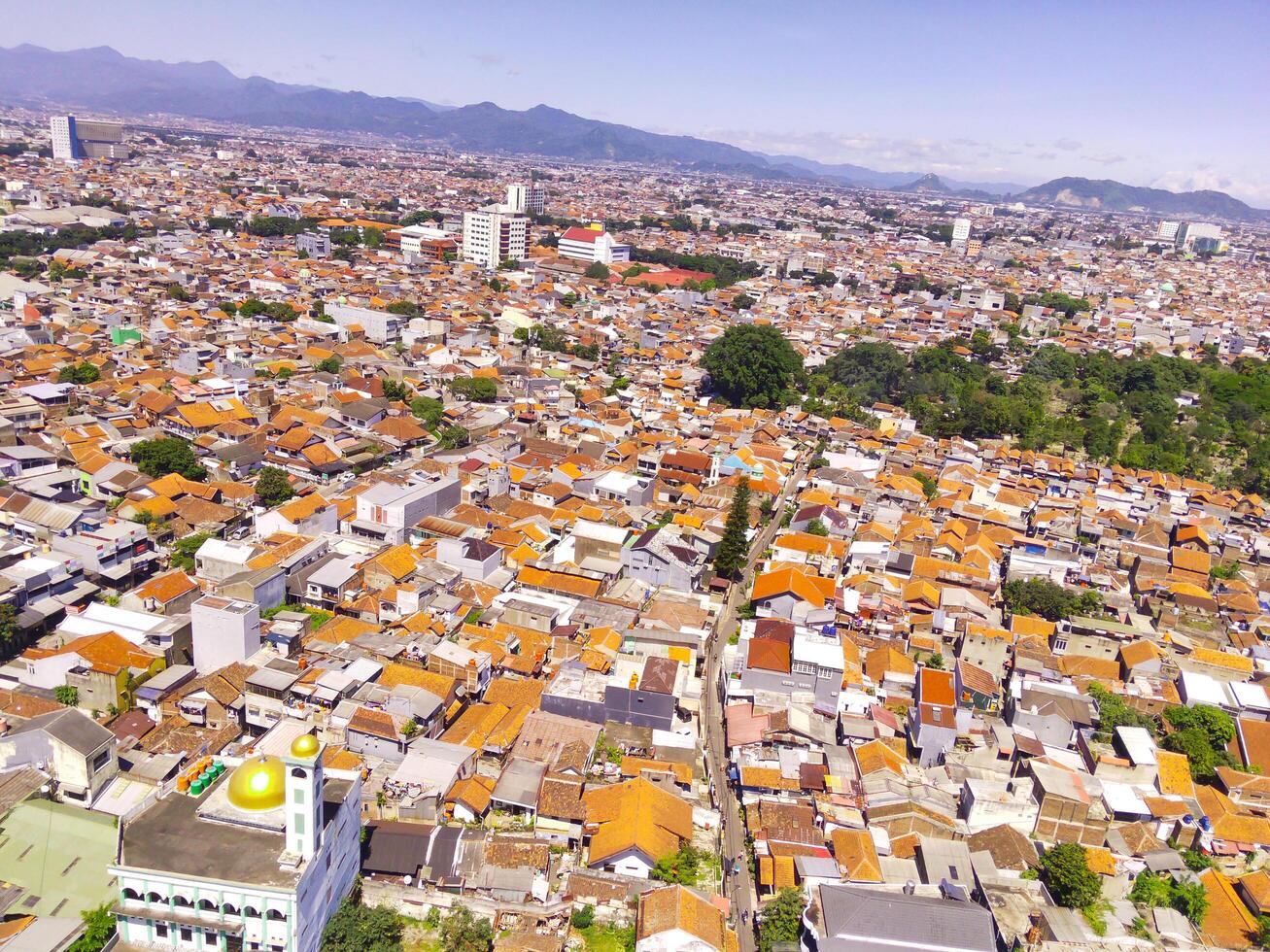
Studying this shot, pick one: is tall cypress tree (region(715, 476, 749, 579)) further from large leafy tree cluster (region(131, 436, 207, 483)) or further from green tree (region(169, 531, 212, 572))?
large leafy tree cluster (region(131, 436, 207, 483))

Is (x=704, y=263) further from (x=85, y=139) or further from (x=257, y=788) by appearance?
(x=85, y=139)

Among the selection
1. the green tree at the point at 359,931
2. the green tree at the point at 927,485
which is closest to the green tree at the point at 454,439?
the green tree at the point at 927,485

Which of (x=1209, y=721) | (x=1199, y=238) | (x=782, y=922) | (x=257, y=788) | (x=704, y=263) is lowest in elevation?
(x=782, y=922)

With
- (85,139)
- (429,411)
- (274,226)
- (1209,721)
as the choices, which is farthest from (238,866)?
(85,139)

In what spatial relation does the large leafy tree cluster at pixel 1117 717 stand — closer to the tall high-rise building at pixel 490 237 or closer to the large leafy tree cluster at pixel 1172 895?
the large leafy tree cluster at pixel 1172 895

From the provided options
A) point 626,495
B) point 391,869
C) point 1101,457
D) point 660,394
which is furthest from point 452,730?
point 1101,457

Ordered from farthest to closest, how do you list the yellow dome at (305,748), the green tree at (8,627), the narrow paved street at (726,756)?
the green tree at (8,627) → the narrow paved street at (726,756) → the yellow dome at (305,748)

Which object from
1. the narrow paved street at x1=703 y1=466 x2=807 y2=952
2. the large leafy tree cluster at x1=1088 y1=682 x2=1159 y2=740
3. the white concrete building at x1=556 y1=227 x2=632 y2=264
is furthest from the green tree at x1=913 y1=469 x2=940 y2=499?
the white concrete building at x1=556 y1=227 x2=632 y2=264
